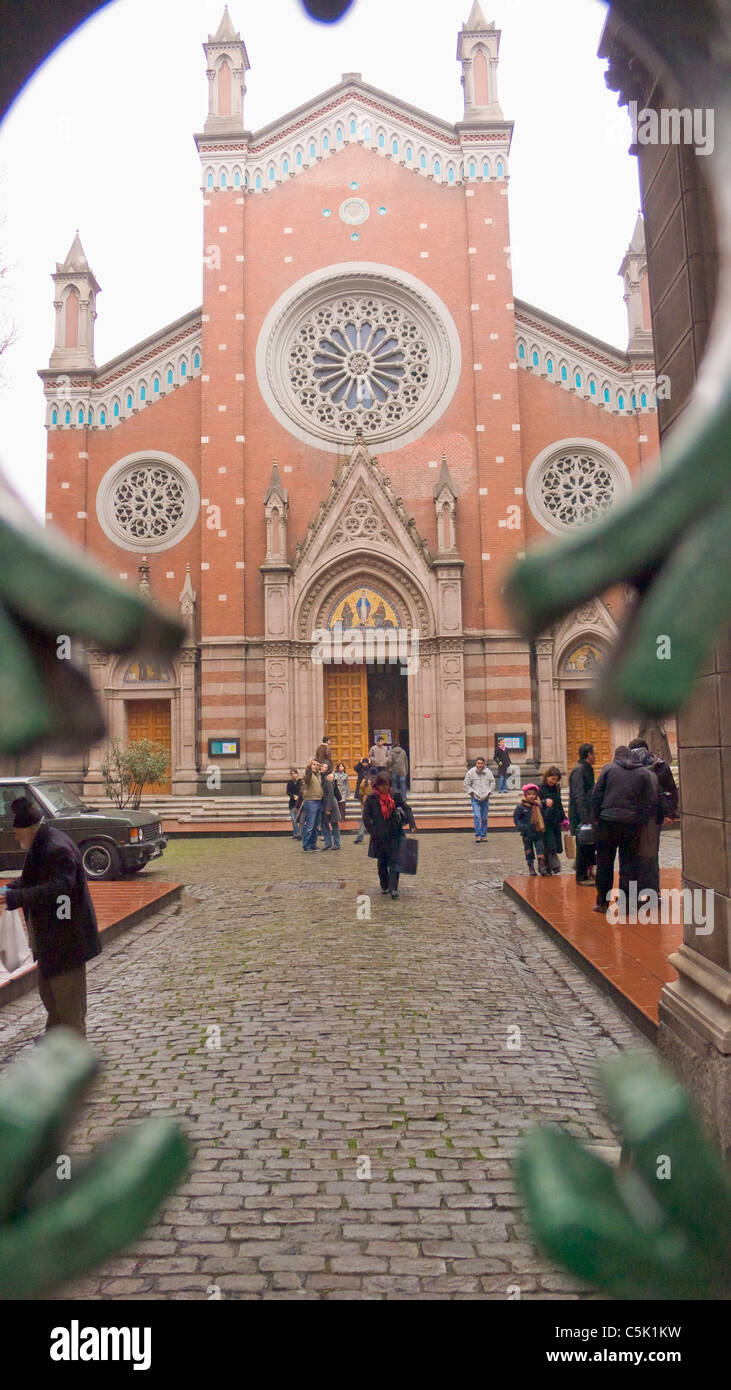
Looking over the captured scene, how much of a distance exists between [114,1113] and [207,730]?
21561mm

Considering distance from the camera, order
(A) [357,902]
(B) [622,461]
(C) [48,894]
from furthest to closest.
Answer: (B) [622,461], (A) [357,902], (C) [48,894]

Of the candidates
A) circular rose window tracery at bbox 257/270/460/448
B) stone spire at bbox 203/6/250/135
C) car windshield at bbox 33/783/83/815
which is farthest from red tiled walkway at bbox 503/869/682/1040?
stone spire at bbox 203/6/250/135

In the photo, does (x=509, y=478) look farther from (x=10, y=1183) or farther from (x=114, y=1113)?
(x=10, y=1183)

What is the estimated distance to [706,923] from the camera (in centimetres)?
420

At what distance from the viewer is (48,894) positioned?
15.9 ft

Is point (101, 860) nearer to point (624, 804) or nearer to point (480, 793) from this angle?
point (480, 793)

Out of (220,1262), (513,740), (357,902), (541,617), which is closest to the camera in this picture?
(541,617)

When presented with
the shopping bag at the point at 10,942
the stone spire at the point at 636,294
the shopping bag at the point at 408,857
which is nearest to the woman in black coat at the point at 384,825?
the shopping bag at the point at 408,857

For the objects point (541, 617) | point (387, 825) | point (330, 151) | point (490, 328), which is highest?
point (330, 151)

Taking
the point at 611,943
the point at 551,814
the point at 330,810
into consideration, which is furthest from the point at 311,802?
the point at 611,943

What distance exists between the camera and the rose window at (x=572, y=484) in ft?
88.9

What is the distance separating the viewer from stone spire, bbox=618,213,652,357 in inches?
1052

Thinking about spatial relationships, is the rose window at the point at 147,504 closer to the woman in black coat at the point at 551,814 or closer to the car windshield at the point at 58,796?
the car windshield at the point at 58,796

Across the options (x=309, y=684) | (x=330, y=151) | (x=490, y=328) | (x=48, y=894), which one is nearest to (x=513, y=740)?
(x=309, y=684)
